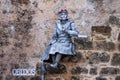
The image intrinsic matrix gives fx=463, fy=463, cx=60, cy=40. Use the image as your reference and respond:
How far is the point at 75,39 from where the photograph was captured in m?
6.62

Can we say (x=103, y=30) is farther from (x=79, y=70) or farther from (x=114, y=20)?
(x=79, y=70)

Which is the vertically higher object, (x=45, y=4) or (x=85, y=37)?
(x=45, y=4)

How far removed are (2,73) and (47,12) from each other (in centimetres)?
111

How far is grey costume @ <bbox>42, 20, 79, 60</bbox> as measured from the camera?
647 centimetres

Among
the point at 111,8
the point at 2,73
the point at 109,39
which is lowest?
the point at 2,73

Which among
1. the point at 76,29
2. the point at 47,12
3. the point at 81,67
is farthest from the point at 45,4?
the point at 81,67

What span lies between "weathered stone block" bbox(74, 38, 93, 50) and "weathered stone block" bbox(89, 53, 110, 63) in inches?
5.1

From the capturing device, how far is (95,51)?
6.61 metres

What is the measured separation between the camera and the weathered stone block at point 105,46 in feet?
21.6

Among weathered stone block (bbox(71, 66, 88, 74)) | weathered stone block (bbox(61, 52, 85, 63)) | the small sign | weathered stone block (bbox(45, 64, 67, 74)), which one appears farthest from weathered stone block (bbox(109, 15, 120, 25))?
the small sign

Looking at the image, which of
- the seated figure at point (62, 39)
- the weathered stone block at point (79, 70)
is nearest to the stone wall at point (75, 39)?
the weathered stone block at point (79, 70)

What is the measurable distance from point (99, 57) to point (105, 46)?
179 mm

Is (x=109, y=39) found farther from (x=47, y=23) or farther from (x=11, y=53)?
(x=11, y=53)

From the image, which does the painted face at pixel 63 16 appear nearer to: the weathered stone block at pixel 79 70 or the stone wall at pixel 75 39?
the stone wall at pixel 75 39
